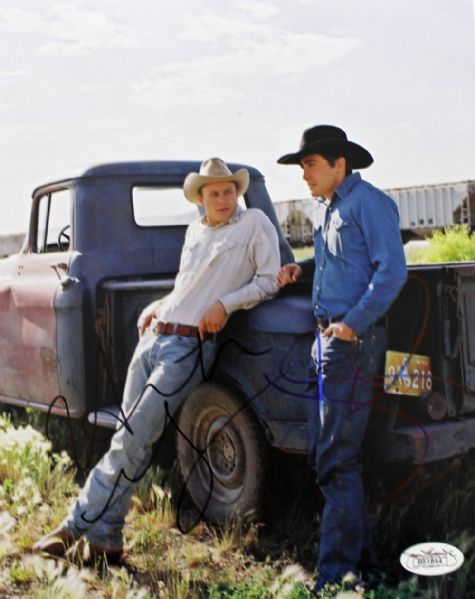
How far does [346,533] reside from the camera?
12.0 feet

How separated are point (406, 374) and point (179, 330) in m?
1.06

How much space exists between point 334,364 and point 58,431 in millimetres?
3094

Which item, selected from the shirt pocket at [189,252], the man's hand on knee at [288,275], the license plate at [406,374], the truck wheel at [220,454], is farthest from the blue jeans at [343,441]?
the shirt pocket at [189,252]

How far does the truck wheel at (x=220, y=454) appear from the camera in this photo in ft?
14.0

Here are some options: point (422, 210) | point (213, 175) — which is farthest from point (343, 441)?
point (422, 210)

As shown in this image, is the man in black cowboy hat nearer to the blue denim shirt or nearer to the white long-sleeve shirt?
the blue denim shirt

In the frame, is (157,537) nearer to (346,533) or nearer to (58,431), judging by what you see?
(346,533)

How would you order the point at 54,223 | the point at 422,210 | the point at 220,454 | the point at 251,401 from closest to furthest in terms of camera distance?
the point at 251,401
the point at 220,454
the point at 54,223
the point at 422,210

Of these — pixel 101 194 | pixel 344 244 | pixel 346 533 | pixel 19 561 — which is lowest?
pixel 19 561

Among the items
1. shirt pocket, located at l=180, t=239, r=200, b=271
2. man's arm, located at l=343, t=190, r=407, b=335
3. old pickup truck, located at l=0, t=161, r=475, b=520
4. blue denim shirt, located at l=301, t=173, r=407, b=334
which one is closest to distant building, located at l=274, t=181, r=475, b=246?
old pickup truck, located at l=0, t=161, r=475, b=520

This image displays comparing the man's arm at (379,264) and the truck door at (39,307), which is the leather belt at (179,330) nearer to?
the man's arm at (379,264)

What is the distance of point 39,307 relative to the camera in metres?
5.55

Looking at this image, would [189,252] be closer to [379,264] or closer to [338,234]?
[338,234]

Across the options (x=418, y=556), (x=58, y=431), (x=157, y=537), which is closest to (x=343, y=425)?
(x=418, y=556)
